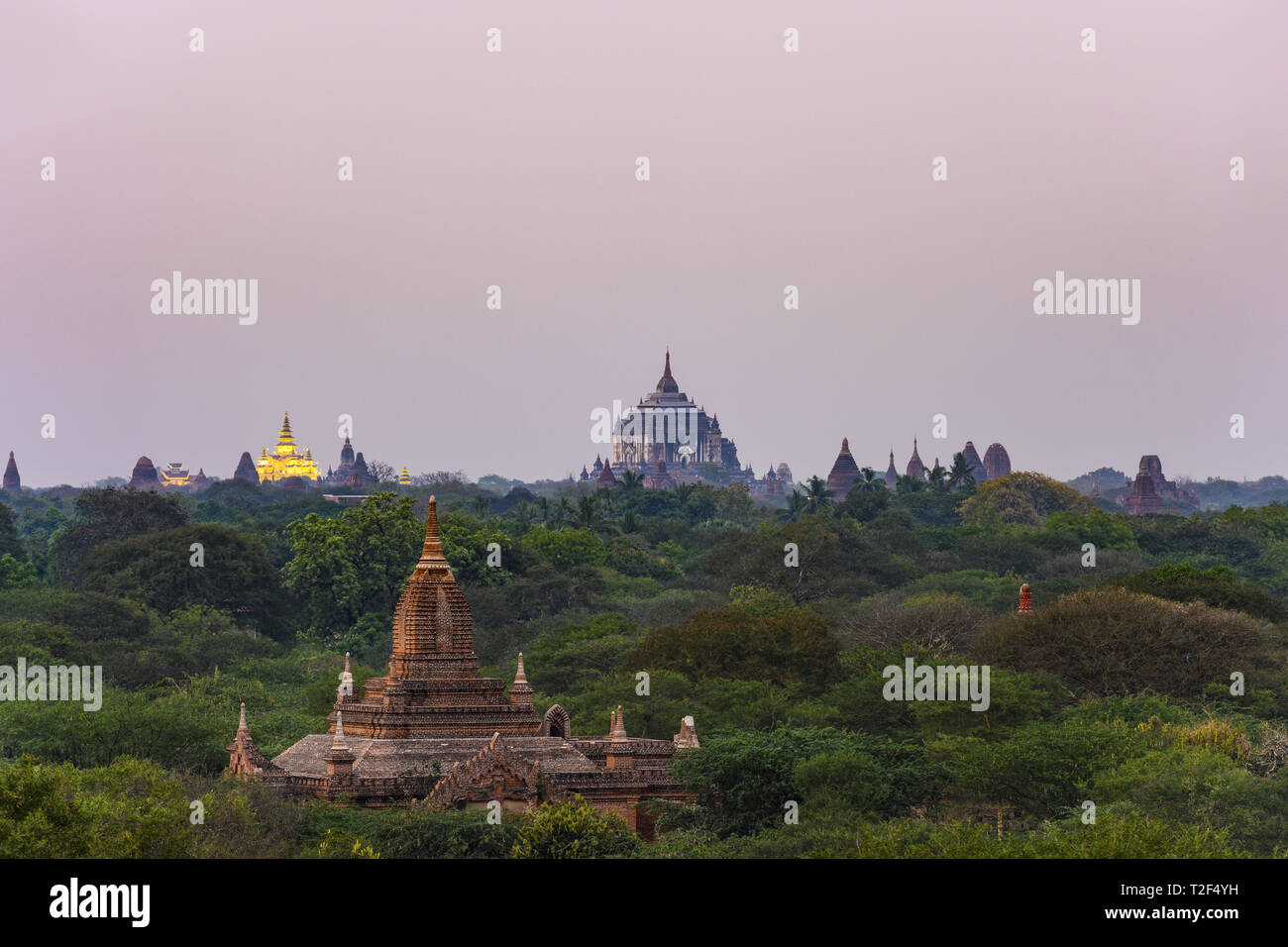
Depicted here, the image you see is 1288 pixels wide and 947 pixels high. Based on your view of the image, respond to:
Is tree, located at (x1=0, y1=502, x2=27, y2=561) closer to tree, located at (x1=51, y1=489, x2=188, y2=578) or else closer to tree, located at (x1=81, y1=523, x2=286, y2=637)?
tree, located at (x1=51, y1=489, x2=188, y2=578)

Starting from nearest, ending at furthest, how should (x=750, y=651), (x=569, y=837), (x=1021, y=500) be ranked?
1. (x=569, y=837)
2. (x=750, y=651)
3. (x=1021, y=500)

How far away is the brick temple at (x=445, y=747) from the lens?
136 ft

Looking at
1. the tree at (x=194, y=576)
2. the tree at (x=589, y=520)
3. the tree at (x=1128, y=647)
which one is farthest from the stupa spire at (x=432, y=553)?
the tree at (x=589, y=520)

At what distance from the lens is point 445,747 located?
43.1m

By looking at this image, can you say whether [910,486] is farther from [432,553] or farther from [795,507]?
[432,553]

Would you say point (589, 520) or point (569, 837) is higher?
point (589, 520)

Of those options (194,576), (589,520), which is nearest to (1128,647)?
(194,576)

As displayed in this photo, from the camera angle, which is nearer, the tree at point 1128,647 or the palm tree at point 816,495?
the tree at point 1128,647

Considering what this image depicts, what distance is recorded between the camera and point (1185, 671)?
211 feet

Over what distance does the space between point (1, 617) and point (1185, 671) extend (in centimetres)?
5002

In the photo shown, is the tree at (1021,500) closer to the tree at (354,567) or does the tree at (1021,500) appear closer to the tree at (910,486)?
the tree at (910,486)

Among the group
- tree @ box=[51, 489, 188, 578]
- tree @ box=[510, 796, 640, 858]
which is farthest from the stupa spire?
tree @ box=[51, 489, 188, 578]

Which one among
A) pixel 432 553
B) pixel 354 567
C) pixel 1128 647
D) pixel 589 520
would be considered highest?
pixel 589 520
